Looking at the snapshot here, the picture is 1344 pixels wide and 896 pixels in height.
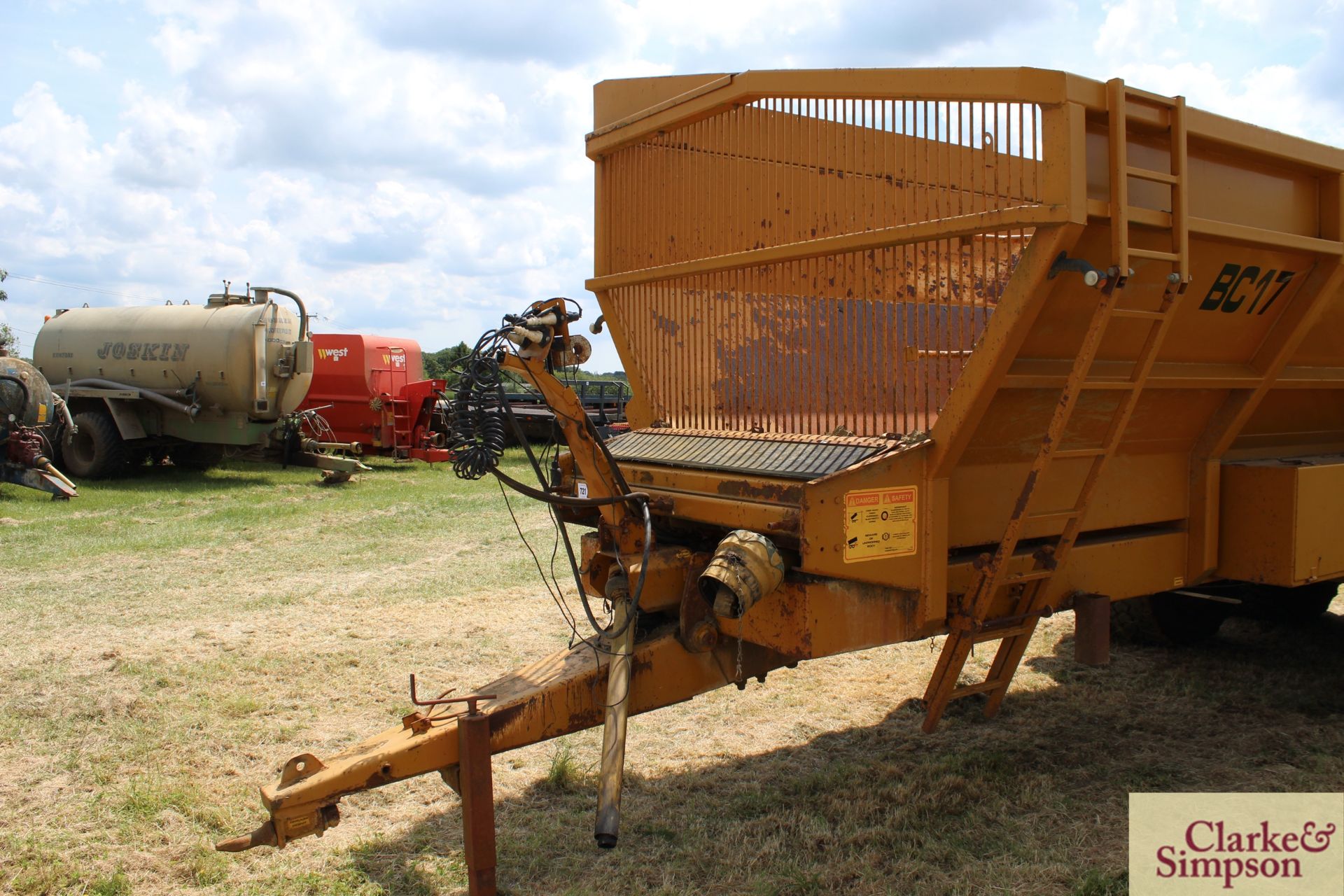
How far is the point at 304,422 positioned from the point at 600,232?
11.8 metres

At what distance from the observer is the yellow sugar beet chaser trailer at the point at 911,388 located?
110 inches

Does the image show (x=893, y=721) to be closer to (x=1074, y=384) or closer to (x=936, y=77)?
(x=1074, y=384)

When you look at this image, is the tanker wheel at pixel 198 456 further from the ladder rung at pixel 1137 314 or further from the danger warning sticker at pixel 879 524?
the ladder rung at pixel 1137 314

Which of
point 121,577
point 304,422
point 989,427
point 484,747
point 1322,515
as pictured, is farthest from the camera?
point 304,422

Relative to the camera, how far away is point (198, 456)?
14.4 m

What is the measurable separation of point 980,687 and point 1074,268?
1458mm

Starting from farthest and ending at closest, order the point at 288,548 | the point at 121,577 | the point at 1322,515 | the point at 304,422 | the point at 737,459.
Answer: the point at 304,422 → the point at 288,548 → the point at 121,577 → the point at 1322,515 → the point at 737,459

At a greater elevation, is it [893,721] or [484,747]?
[484,747]

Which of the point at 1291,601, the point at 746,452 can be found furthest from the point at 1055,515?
the point at 1291,601

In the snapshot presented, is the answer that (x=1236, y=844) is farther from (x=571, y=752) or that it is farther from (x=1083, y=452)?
(x=571, y=752)

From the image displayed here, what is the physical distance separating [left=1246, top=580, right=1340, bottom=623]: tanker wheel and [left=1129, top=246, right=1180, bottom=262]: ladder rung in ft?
9.59

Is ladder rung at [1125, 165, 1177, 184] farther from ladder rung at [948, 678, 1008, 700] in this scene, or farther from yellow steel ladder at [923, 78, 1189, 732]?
ladder rung at [948, 678, 1008, 700]

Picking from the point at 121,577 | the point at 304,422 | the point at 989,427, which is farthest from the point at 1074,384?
the point at 304,422

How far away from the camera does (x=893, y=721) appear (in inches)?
170
